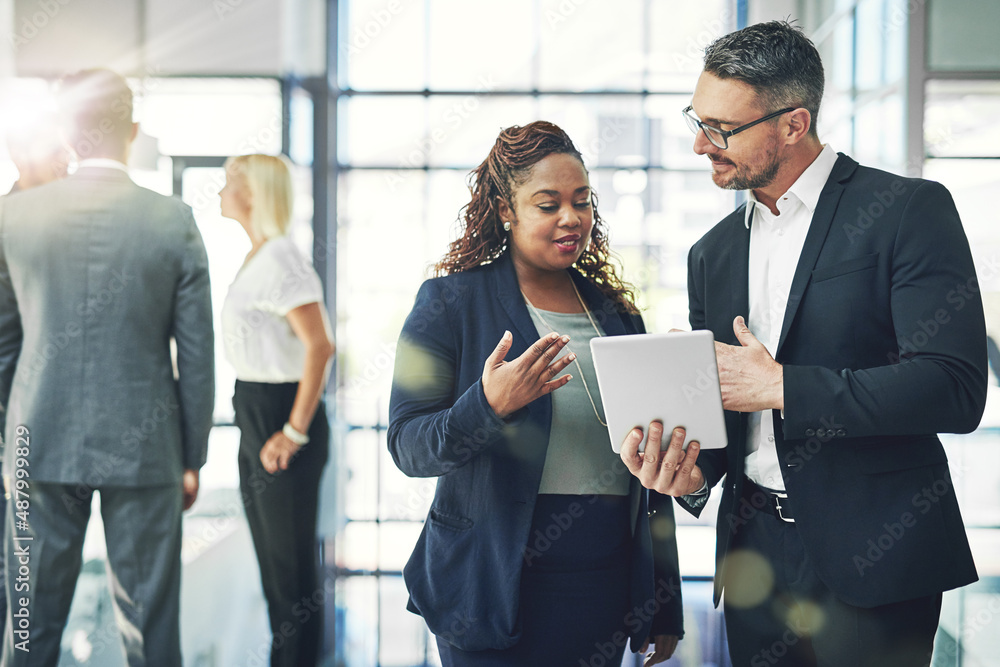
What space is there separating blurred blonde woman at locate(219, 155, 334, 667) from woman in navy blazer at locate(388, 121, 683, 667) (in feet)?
4.54

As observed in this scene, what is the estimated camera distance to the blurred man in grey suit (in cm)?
203

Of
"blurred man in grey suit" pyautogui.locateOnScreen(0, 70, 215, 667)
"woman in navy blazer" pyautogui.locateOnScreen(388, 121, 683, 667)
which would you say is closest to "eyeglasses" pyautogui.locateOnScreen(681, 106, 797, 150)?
"woman in navy blazer" pyautogui.locateOnScreen(388, 121, 683, 667)

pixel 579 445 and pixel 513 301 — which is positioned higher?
pixel 513 301

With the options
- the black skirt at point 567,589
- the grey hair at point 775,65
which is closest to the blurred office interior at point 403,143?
the black skirt at point 567,589

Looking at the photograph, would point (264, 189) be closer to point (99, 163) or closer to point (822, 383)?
Result: point (99, 163)

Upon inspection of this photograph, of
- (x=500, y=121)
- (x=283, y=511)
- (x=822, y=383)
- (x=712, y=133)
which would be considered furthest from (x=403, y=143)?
(x=822, y=383)

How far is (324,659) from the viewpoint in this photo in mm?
3324

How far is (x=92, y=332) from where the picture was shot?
Answer: 204 cm

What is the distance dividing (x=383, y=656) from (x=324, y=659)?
28 cm

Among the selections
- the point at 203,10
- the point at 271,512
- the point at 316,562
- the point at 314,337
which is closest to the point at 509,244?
the point at 314,337

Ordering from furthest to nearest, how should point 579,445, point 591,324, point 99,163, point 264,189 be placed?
point 264,189
point 99,163
point 591,324
point 579,445

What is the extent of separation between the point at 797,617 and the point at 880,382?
1.73ft

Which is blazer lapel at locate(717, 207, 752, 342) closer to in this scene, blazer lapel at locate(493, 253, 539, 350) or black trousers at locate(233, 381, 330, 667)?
blazer lapel at locate(493, 253, 539, 350)

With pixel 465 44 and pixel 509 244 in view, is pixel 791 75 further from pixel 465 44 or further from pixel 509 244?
pixel 465 44
